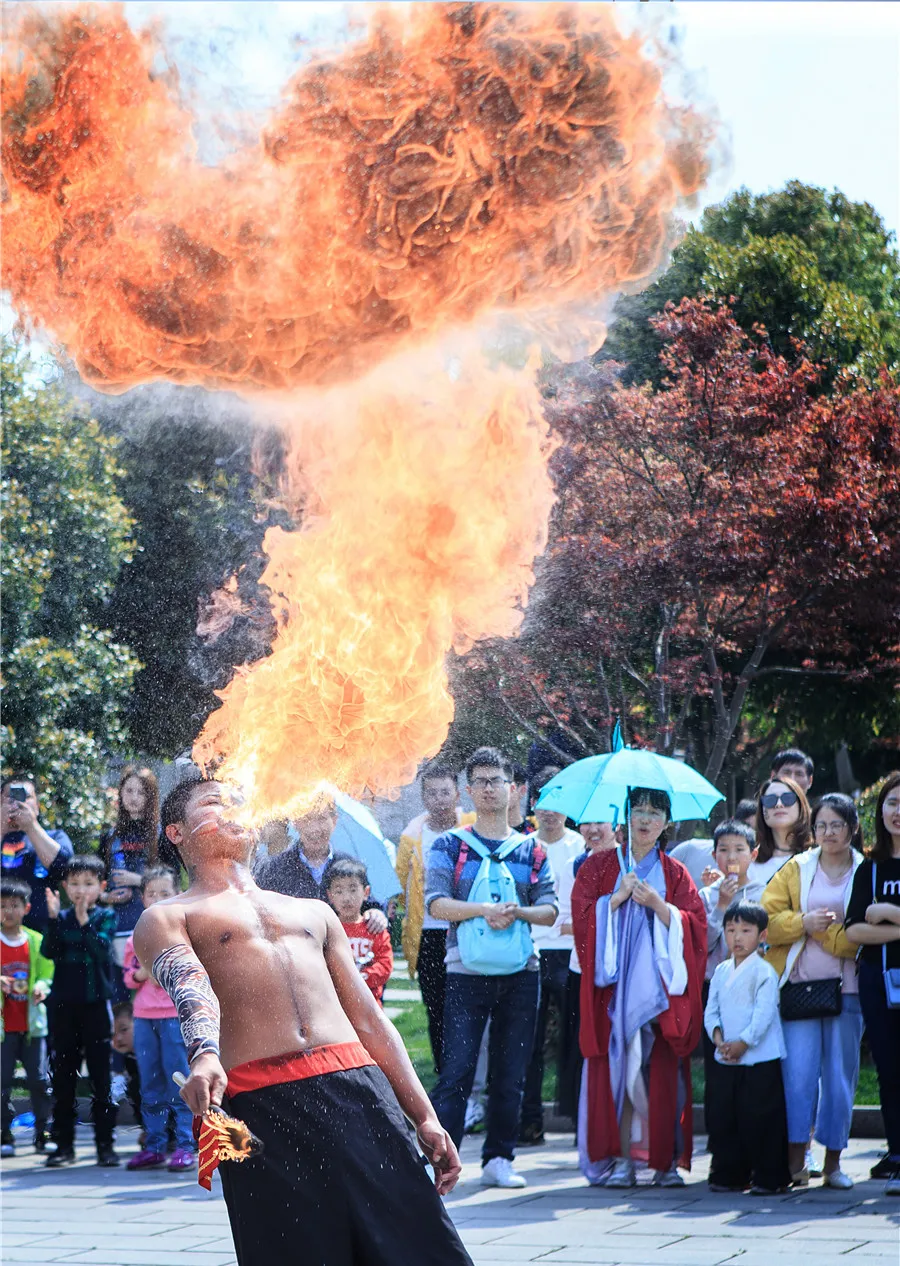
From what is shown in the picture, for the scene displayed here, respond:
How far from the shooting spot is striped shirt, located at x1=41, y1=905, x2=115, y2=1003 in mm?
8398

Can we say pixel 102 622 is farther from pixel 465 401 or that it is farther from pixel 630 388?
pixel 465 401

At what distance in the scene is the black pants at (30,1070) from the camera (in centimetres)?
877

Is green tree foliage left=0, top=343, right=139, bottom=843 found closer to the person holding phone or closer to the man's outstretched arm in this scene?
the person holding phone

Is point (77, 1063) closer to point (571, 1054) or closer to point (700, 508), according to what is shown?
point (571, 1054)

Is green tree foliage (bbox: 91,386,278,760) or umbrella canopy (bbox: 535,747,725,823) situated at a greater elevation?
green tree foliage (bbox: 91,386,278,760)

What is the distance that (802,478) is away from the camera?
11.6 meters

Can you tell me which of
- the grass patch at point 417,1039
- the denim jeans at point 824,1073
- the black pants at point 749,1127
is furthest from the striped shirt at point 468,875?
the grass patch at point 417,1039

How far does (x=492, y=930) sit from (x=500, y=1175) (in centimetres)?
107

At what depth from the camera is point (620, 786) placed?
7.88m

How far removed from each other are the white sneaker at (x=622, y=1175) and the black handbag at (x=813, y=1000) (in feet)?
3.14

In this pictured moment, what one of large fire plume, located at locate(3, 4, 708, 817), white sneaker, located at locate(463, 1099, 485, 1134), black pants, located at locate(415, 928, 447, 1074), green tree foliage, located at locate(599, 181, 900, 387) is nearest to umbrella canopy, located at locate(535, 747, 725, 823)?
black pants, located at locate(415, 928, 447, 1074)

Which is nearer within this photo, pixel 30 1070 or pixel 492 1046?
pixel 492 1046

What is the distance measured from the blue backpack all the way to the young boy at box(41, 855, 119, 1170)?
2028 millimetres

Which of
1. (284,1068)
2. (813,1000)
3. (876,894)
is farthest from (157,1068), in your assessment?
(284,1068)
